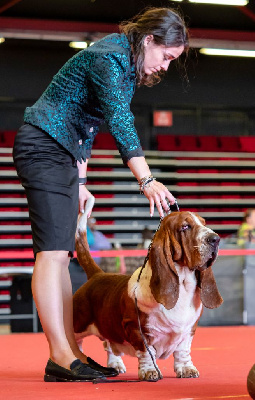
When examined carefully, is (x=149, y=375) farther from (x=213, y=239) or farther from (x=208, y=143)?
(x=208, y=143)

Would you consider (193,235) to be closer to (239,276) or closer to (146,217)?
(239,276)

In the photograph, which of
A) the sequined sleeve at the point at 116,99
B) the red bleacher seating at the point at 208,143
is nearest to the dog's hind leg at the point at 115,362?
the sequined sleeve at the point at 116,99

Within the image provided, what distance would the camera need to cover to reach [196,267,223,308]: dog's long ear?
3008 millimetres

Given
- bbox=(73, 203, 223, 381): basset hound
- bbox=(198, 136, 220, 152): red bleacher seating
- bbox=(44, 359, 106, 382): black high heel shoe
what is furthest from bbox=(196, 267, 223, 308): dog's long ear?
bbox=(198, 136, 220, 152): red bleacher seating

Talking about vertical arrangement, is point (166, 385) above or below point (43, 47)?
below

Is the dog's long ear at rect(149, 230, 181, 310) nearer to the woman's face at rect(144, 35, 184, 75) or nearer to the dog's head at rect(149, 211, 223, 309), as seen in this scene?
the dog's head at rect(149, 211, 223, 309)

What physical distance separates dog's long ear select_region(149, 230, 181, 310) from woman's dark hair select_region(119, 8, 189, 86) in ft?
2.32

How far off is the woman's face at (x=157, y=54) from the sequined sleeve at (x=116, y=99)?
113mm

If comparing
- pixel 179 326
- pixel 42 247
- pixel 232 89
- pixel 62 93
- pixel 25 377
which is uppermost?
pixel 232 89

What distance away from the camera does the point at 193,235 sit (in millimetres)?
2910

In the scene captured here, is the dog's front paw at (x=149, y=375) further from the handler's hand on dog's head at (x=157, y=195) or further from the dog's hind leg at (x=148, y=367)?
the handler's hand on dog's head at (x=157, y=195)

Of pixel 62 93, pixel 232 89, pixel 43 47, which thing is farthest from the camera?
pixel 232 89

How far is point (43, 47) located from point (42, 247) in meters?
10.0

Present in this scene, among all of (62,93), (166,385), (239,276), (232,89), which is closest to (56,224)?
(62,93)
